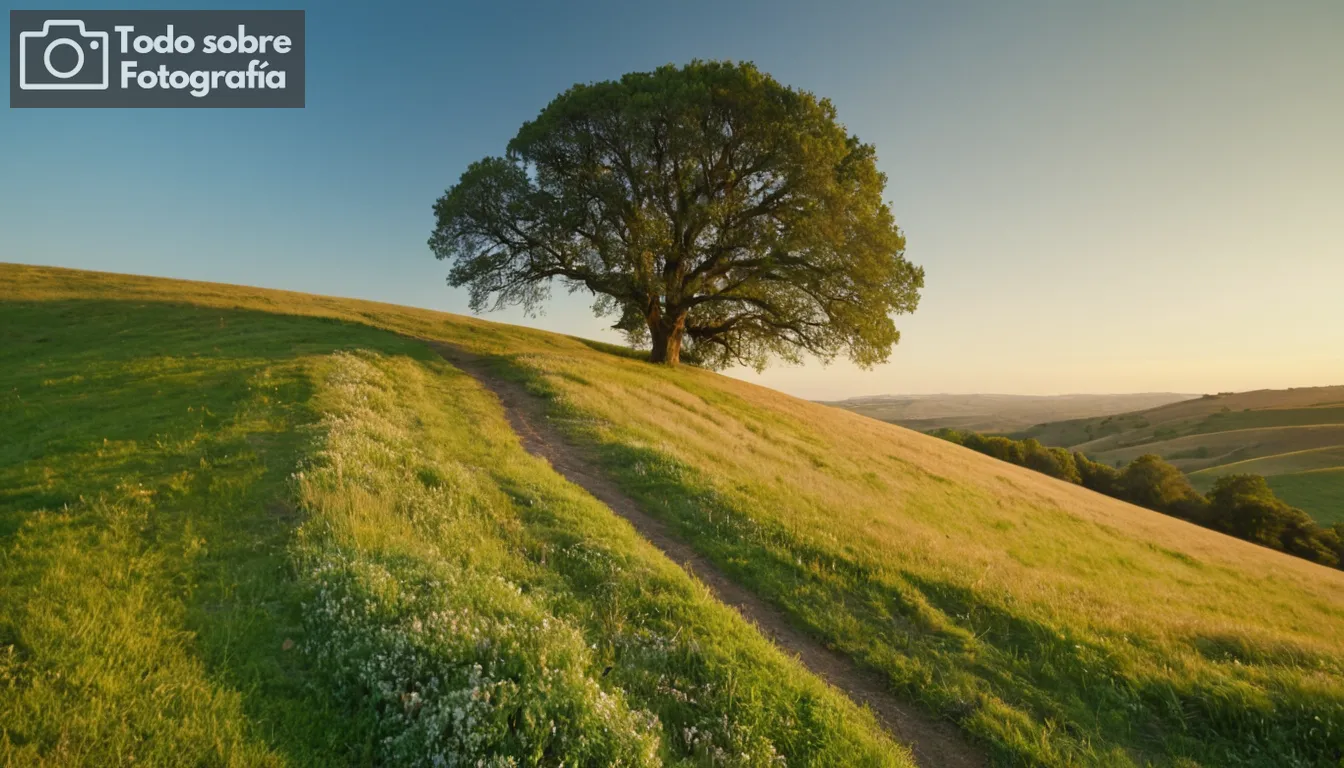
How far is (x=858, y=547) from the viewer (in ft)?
40.4

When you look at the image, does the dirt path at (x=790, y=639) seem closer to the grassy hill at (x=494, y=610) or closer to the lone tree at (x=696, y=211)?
the grassy hill at (x=494, y=610)

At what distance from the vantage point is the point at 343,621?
18.2 feet

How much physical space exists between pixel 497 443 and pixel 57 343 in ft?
82.1

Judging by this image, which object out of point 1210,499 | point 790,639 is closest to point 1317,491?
point 1210,499

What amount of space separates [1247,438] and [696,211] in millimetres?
117731

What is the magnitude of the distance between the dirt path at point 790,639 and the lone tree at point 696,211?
736 inches

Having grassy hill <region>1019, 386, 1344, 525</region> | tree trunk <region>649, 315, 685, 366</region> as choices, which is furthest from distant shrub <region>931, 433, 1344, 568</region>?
tree trunk <region>649, 315, 685, 366</region>

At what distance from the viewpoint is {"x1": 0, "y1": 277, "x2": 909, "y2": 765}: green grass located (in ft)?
14.8

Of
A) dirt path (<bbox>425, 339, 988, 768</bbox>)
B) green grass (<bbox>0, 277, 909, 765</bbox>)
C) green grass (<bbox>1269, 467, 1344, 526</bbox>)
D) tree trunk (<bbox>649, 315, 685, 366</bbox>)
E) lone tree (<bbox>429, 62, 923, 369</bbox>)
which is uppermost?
lone tree (<bbox>429, 62, 923, 369</bbox>)

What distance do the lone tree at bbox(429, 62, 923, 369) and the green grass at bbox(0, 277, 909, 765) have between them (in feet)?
76.4

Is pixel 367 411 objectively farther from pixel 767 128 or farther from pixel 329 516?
pixel 767 128

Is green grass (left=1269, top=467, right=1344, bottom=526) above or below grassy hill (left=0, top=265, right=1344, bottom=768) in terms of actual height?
below

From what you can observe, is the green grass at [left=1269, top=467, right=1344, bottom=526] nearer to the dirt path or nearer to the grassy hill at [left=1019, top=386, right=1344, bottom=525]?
the grassy hill at [left=1019, top=386, right=1344, bottom=525]

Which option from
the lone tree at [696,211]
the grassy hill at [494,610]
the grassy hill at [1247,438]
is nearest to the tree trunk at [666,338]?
the lone tree at [696,211]
